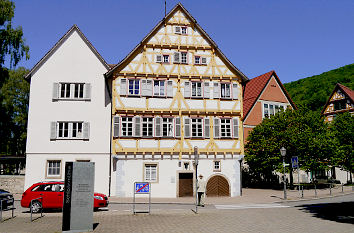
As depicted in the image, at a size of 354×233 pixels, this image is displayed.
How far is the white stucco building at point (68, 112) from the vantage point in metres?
25.2

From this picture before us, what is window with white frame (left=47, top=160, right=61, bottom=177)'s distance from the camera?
992 inches

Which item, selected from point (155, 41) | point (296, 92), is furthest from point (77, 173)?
point (296, 92)

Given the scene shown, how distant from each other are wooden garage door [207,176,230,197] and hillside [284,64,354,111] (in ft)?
176

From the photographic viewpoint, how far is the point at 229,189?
2559 cm

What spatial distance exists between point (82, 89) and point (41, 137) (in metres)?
4.87

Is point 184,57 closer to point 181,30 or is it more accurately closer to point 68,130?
point 181,30

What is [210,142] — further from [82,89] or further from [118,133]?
[82,89]

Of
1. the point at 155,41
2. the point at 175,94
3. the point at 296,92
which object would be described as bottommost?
the point at 175,94

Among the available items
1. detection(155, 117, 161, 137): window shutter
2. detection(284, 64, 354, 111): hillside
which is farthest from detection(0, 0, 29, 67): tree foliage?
detection(284, 64, 354, 111): hillside

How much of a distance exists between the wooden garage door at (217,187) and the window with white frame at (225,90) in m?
6.52

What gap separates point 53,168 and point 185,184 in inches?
403

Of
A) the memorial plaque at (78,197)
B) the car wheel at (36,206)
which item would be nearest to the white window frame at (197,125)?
the car wheel at (36,206)

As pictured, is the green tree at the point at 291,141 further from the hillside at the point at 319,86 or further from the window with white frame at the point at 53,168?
the hillside at the point at 319,86

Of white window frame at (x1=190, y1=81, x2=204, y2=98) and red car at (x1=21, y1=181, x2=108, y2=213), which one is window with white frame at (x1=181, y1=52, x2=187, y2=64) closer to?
white window frame at (x1=190, y1=81, x2=204, y2=98)
